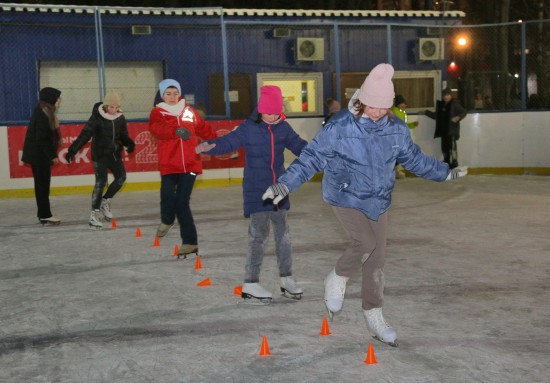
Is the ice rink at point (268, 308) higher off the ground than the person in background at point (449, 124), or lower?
lower

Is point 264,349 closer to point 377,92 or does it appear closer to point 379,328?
point 379,328

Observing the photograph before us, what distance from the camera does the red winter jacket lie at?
7.66 metres

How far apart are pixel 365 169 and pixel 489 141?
498 inches

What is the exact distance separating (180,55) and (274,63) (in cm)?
245

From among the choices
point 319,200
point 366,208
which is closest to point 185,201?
point 366,208

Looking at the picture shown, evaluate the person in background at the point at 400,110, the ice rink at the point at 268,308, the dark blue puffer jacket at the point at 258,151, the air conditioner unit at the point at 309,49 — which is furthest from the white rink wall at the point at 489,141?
the dark blue puffer jacket at the point at 258,151

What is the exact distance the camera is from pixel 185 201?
25.8 feet

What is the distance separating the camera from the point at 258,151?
233 inches

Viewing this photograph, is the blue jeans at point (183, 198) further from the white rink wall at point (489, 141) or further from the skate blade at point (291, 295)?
the white rink wall at point (489, 141)

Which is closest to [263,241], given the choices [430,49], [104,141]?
[104,141]

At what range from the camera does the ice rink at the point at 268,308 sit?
176 inches

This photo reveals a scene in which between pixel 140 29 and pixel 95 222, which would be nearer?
pixel 95 222

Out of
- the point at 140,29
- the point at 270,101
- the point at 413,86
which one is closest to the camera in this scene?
the point at 270,101

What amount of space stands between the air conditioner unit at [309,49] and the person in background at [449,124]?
474 centimetres
